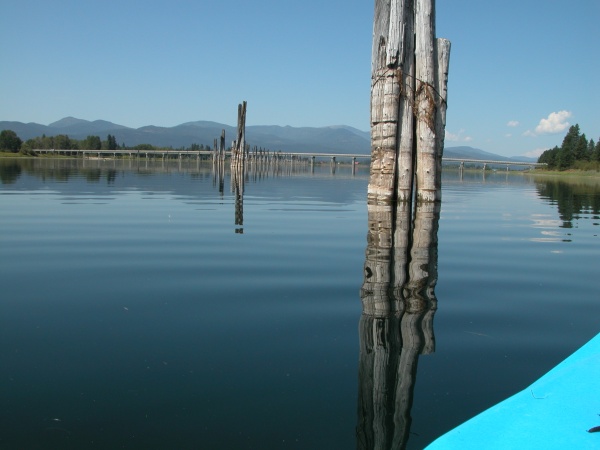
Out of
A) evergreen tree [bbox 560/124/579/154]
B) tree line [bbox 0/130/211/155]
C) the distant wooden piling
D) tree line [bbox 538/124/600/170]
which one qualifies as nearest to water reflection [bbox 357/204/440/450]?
the distant wooden piling

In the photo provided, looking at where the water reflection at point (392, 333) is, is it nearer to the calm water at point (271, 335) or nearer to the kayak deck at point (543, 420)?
the calm water at point (271, 335)

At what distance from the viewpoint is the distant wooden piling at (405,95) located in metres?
9.37

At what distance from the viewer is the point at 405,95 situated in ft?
31.3

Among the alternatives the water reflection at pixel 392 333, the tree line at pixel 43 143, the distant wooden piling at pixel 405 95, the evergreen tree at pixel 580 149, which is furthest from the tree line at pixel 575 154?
the tree line at pixel 43 143

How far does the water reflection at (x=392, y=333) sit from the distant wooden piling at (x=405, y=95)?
350cm

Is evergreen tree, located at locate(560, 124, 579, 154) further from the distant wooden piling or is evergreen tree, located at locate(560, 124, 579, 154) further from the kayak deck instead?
the kayak deck

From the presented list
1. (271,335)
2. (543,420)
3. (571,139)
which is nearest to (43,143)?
(571,139)

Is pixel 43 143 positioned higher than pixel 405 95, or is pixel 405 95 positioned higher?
pixel 43 143

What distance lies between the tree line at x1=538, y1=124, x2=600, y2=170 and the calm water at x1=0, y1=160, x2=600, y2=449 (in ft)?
241

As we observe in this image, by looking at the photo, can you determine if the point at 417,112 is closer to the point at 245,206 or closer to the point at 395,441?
the point at 245,206

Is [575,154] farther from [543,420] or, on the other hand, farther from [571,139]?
[543,420]

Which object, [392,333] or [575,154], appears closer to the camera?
[392,333]

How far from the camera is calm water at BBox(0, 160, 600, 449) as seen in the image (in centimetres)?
199

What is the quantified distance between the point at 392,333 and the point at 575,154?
96656 millimetres
